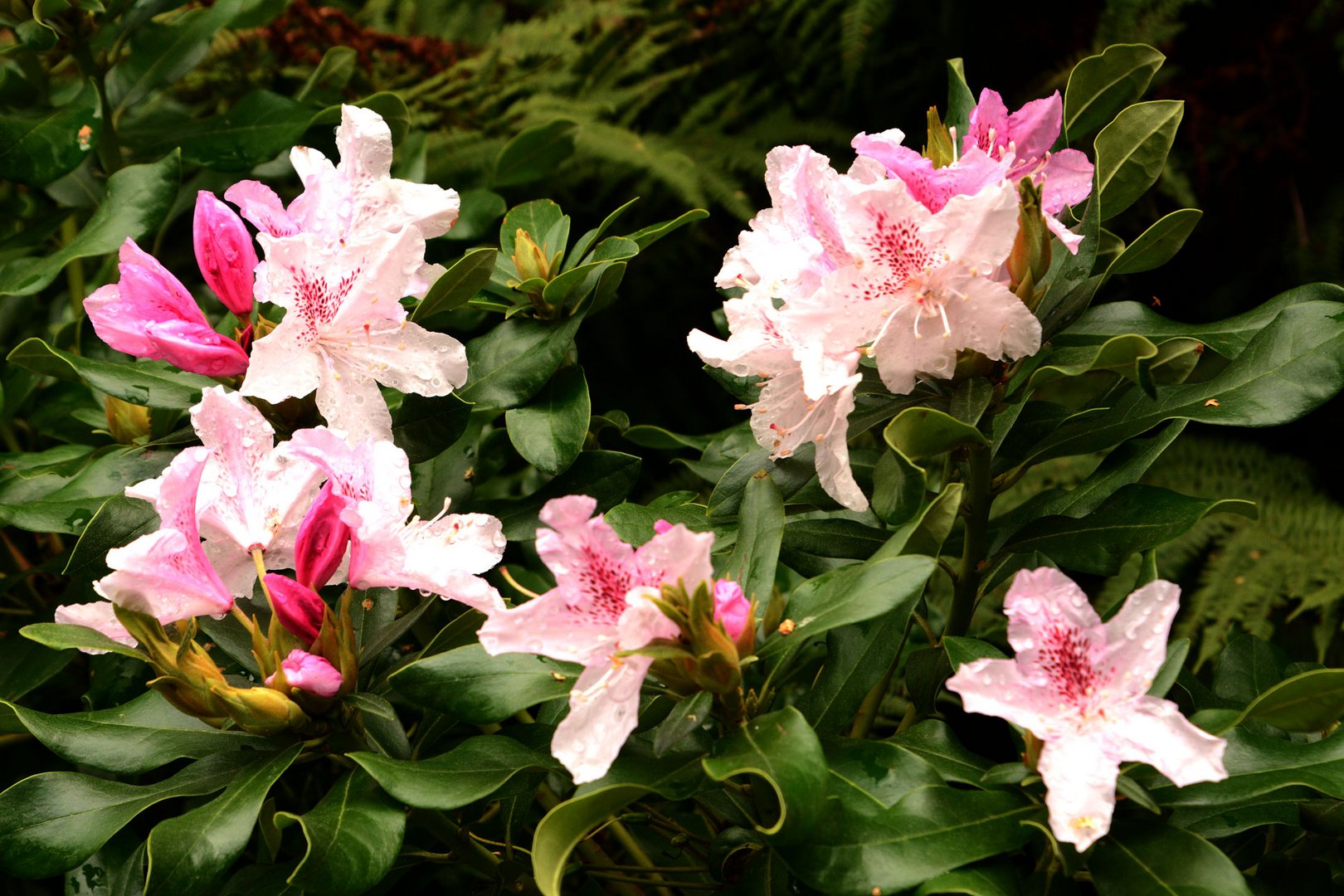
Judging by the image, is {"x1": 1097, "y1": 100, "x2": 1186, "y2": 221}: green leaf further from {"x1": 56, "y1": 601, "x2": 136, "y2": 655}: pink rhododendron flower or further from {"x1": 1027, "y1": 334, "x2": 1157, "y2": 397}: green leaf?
{"x1": 56, "y1": 601, "x2": 136, "y2": 655}: pink rhododendron flower

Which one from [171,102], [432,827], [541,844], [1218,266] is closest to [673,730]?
[541,844]

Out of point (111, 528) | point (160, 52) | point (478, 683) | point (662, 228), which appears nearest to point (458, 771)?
point (478, 683)

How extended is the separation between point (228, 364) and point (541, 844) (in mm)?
457

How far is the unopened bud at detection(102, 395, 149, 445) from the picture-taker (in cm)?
112

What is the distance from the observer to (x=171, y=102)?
1962 mm

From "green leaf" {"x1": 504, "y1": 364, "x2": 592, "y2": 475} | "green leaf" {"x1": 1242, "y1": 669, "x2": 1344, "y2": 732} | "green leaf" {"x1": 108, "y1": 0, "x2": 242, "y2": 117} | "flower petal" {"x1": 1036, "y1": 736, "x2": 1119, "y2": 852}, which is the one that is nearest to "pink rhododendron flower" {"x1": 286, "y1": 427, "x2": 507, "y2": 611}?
"green leaf" {"x1": 504, "y1": 364, "x2": 592, "y2": 475}

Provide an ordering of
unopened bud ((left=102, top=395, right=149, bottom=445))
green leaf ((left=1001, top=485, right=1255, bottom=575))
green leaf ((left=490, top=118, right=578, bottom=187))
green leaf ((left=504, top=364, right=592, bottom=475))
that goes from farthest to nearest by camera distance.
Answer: green leaf ((left=490, top=118, right=578, bottom=187)), unopened bud ((left=102, top=395, right=149, bottom=445)), green leaf ((left=504, top=364, right=592, bottom=475)), green leaf ((left=1001, top=485, right=1255, bottom=575))

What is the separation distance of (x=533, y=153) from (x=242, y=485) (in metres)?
0.69

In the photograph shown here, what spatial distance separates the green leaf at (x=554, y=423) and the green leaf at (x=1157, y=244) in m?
0.41

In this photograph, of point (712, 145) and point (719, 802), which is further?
point (712, 145)

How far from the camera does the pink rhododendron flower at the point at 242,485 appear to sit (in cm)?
80

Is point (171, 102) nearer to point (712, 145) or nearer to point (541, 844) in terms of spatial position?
point (712, 145)

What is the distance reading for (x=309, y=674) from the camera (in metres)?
0.73

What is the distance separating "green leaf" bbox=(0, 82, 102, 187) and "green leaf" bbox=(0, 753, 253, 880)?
691 millimetres
